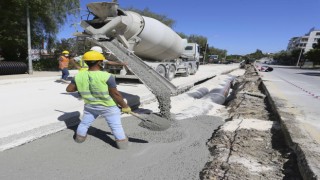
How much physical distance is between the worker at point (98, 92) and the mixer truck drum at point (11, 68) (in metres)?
12.2

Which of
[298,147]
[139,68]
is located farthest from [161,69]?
[298,147]

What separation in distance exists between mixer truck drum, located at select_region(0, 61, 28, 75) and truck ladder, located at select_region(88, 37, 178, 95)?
22.2ft

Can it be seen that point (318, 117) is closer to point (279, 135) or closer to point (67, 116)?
point (279, 135)

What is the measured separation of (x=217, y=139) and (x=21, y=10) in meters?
15.5

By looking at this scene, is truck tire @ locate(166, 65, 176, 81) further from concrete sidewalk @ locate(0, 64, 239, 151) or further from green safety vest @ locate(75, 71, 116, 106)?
green safety vest @ locate(75, 71, 116, 106)

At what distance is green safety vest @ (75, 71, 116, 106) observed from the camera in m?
4.09

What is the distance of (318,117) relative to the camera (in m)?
6.86

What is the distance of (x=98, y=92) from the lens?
416 centimetres

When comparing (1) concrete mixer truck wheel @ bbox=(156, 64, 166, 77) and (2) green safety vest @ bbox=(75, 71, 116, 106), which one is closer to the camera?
(2) green safety vest @ bbox=(75, 71, 116, 106)

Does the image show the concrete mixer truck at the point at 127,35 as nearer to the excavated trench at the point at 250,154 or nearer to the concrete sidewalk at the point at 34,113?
the concrete sidewalk at the point at 34,113

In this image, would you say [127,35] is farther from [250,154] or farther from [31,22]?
[31,22]

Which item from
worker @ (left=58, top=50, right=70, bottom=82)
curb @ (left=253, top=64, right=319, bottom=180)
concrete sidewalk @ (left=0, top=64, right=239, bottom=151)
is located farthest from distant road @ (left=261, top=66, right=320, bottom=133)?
worker @ (left=58, top=50, right=70, bottom=82)

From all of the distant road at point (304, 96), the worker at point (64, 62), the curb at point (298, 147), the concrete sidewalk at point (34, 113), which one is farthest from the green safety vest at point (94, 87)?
the worker at point (64, 62)

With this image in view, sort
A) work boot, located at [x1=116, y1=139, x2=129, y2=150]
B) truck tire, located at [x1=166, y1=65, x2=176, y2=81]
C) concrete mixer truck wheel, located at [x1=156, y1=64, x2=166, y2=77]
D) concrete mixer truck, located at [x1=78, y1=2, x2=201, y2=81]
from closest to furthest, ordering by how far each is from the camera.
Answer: work boot, located at [x1=116, y1=139, x2=129, y2=150], concrete mixer truck, located at [x1=78, y1=2, x2=201, y2=81], concrete mixer truck wheel, located at [x1=156, y1=64, x2=166, y2=77], truck tire, located at [x1=166, y1=65, x2=176, y2=81]
